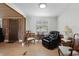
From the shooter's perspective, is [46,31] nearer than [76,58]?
No

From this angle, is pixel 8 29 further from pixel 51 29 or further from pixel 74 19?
pixel 74 19

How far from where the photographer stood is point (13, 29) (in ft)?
6.93

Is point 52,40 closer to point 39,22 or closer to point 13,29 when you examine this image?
point 39,22

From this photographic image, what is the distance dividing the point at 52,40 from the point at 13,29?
3.06 ft

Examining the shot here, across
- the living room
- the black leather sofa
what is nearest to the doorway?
the living room

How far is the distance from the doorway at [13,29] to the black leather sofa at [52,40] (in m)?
0.62

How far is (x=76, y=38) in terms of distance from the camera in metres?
2.26

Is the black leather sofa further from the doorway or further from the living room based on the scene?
the doorway

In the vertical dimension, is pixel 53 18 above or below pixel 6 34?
above

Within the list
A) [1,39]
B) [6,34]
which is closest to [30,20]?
[6,34]

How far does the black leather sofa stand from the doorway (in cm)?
62

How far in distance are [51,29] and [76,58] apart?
4.22 ft

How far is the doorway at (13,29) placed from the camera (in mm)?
2102

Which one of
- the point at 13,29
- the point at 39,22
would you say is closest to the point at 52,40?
the point at 39,22
